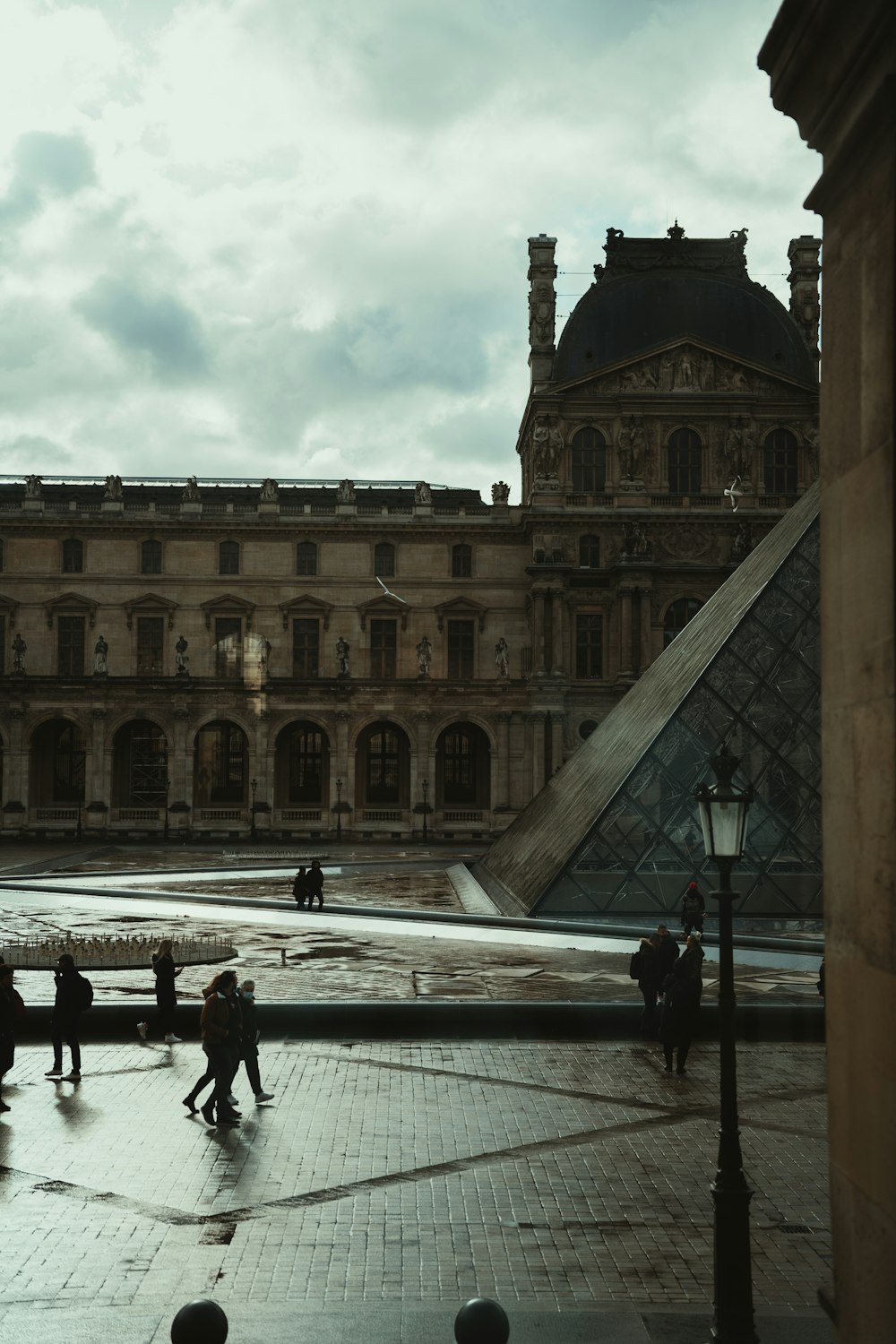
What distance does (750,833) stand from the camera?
22.4 m

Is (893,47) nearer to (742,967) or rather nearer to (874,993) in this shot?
(874,993)

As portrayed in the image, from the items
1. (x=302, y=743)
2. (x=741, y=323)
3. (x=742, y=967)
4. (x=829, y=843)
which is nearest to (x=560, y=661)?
(x=302, y=743)

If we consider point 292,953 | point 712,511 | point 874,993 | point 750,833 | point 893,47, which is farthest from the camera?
point 712,511

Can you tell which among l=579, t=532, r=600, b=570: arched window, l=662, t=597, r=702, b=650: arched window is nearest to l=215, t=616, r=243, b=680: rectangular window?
l=579, t=532, r=600, b=570: arched window

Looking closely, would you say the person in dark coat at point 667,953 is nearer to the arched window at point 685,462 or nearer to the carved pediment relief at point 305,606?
the arched window at point 685,462

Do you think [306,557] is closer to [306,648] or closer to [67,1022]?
[306,648]

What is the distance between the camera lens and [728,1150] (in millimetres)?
7195

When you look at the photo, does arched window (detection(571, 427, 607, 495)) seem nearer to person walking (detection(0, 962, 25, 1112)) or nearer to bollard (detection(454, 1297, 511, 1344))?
person walking (detection(0, 962, 25, 1112))

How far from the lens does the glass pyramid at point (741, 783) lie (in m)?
22.1

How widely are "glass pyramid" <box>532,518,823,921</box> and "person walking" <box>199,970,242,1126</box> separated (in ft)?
37.6

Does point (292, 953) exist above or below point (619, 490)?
below

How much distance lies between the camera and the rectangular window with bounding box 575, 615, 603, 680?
176 ft

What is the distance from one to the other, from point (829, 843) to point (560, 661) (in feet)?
158

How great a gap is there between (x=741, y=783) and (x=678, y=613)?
3039cm
